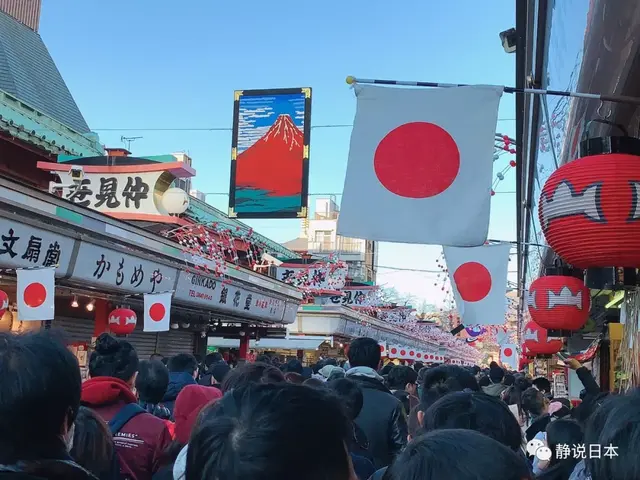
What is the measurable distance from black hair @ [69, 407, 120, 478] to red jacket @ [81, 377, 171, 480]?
1.74 ft

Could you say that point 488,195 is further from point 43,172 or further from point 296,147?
point 43,172

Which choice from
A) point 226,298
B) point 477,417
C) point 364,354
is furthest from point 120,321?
point 477,417

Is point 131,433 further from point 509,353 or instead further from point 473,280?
point 509,353

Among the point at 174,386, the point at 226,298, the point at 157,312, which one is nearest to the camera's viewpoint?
the point at 174,386

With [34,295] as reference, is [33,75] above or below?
above

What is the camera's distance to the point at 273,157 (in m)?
15.6

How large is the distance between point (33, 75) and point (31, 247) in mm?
10613

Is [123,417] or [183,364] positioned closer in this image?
[123,417]

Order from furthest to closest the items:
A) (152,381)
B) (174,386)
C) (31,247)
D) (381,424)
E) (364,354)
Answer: (31,247)
(174,386)
(364,354)
(152,381)
(381,424)

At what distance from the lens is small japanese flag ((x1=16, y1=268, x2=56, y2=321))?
789cm

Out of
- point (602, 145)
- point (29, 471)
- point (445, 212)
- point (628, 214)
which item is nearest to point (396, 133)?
point (445, 212)

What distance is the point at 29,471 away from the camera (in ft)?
6.20

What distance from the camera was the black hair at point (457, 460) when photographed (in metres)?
1.38

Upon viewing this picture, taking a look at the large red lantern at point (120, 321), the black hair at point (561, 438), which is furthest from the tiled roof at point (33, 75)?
the black hair at point (561, 438)
